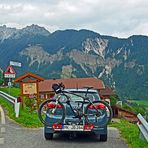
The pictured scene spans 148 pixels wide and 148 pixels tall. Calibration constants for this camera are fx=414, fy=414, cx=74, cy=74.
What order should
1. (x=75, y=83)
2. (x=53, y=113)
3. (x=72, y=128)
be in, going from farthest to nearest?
(x=75, y=83)
(x=53, y=113)
(x=72, y=128)

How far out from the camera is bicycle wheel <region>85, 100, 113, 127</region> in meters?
10.7

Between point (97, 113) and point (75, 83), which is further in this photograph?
point (75, 83)

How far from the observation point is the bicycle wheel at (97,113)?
10664 mm

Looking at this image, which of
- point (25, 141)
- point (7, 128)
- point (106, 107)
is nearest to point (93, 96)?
point (106, 107)

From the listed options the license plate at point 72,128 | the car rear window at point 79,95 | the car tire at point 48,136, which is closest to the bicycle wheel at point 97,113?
the license plate at point 72,128

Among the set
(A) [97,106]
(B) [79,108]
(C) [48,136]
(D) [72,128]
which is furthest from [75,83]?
(D) [72,128]

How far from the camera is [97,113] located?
1073 centimetres

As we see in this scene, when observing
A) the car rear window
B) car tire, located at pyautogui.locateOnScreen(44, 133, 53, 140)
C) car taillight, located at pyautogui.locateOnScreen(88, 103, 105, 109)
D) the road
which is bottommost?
the road

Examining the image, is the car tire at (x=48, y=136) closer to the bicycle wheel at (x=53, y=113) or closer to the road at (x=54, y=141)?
the road at (x=54, y=141)

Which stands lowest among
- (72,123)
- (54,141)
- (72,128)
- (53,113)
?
(54,141)

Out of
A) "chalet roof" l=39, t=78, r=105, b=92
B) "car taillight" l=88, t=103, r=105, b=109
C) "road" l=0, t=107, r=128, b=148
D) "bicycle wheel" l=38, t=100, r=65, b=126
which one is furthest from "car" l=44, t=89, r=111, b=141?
"chalet roof" l=39, t=78, r=105, b=92

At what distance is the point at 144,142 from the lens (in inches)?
402

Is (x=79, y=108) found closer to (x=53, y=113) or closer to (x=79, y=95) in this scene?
(x=79, y=95)

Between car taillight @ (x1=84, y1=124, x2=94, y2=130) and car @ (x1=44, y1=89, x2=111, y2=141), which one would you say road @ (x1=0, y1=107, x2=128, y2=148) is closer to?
car @ (x1=44, y1=89, x2=111, y2=141)
